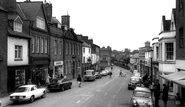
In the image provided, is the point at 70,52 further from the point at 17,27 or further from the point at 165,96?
the point at 165,96

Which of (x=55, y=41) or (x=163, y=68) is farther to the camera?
(x=55, y=41)

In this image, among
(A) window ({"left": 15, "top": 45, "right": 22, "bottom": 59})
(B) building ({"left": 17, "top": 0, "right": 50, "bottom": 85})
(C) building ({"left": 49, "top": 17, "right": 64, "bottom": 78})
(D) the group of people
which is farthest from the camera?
(C) building ({"left": 49, "top": 17, "right": 64, "bottom": 78})

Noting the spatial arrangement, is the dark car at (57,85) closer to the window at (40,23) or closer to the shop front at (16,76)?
the shop front at (16,76)

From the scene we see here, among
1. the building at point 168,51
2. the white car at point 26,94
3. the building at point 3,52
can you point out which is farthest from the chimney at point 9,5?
the building at point 168,51

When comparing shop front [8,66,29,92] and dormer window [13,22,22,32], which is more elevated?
dormer window [13,22,22,32]

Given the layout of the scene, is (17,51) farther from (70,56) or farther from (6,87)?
(70,56)

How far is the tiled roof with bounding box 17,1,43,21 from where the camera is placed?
27.2 metres

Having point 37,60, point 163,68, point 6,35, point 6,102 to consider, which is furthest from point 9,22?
point 163,68

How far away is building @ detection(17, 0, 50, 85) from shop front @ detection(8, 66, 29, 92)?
133 centimetres

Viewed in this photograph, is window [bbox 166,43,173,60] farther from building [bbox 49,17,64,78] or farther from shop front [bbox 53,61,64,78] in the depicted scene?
shop front [bbox 53,61,64,78]

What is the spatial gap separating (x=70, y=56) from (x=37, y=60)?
1552 centimetres

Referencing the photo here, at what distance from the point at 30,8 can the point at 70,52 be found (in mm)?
A: 16090

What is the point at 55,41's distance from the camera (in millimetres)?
34281

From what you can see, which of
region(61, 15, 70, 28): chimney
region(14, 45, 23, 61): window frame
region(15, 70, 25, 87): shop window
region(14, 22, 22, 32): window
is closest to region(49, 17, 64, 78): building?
region(15, 70, 25, 87): shop window
